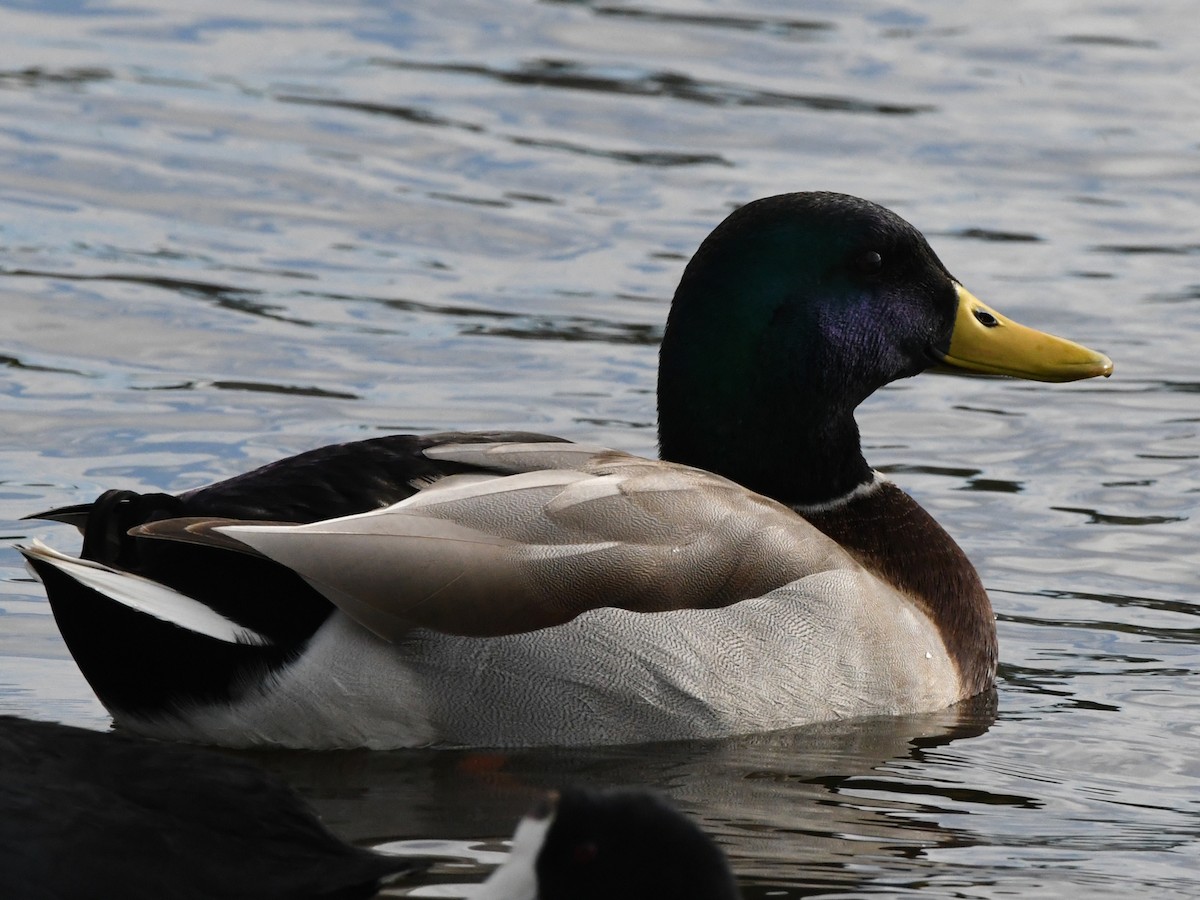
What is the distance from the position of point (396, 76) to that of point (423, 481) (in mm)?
8352

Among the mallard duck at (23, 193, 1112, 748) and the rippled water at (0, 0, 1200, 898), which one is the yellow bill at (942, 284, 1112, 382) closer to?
the mallard duck at (23, 193, 1112, 748)

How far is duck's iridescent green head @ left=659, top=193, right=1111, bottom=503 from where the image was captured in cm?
725

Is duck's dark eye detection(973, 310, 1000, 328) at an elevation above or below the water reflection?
above

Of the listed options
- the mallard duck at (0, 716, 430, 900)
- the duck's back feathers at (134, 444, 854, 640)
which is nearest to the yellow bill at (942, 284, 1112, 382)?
the duck's back feathers at (134, 444, 854, 640)

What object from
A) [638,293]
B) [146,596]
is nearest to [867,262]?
[146,596]

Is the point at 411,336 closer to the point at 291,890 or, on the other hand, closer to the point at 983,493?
the point at 983,493

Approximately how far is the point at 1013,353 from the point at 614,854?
12.2ft

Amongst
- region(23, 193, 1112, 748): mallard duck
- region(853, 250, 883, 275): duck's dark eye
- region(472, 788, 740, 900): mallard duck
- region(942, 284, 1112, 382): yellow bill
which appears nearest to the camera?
region(472, 788, 740, 900): mallard duck

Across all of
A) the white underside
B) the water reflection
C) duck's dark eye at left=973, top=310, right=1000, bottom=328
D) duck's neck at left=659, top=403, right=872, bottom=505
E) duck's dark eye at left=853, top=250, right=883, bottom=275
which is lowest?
the water reflection

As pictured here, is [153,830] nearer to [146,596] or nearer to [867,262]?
[146,596]

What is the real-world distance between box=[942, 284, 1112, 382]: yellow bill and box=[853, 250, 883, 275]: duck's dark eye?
411mm

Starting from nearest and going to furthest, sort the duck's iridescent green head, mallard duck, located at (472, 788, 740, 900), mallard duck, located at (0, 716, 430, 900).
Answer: mallard duck, located at (472, 788, 740, 900)
mallard duck, located at (0, 716, 430, 900)
the duck's iridescent green head

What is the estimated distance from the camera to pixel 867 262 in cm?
736

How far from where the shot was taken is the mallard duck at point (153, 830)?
4.48m
